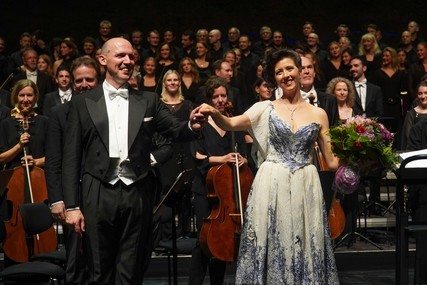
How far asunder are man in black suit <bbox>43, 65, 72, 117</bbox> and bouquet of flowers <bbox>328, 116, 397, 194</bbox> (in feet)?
12.9

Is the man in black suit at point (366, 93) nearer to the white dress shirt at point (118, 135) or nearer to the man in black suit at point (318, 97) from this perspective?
the man in black suit at point (318, 97)

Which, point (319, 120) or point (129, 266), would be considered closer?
point (129, 266)

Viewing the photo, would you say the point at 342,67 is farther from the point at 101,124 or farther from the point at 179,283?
the point at 101,124

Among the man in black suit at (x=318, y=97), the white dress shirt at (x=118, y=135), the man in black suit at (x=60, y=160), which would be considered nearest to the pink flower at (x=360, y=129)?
the white dress shirt at (x=118, y=135)

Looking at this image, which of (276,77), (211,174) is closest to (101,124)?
(276,77)

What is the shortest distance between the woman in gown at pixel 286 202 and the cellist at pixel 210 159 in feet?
3.91

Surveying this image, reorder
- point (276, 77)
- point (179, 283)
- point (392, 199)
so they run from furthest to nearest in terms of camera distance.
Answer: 1. point (392, 199)
2. point (179, 283)
3. point (276, 77)

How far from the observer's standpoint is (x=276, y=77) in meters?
5.29

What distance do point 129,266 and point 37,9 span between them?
12.1 meters

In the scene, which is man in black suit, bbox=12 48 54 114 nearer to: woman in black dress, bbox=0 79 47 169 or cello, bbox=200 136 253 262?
woman in black dress, bbox=0 79 47 169

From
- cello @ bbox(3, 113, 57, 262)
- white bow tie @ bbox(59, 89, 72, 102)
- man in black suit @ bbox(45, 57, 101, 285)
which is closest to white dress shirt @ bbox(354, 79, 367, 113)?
white bow tie @ bbox(59, 89, 72, 102)

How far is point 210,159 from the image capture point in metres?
6.73

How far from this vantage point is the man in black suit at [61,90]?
860cm

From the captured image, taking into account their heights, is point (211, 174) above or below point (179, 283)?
above
